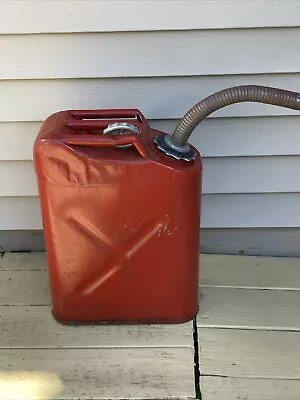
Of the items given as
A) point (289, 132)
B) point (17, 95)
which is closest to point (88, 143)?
point (17, 95)

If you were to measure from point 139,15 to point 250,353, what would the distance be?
3.23ft

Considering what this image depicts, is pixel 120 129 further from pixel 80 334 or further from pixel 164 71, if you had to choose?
pixel 80 334

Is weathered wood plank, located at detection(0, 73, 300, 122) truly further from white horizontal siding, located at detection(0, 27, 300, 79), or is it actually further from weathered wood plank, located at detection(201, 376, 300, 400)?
weathered wood plank, located at detection(201, 376, 300, 400)

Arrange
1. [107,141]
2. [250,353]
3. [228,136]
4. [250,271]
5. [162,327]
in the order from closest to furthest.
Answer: [107,141], [250,353], [162,327], [228,136], [250,271]

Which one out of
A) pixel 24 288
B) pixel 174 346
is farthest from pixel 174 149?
pixel 24 288

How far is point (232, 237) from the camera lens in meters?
2.26

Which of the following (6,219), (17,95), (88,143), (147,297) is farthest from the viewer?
(6,219)

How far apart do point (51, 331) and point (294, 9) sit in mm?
1138

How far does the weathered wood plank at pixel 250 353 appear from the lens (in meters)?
1.75

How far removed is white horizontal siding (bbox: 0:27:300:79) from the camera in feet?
6.31

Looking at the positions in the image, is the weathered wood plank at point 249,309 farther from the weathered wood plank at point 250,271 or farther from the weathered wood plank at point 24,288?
the weathered wood plank at point 24,288

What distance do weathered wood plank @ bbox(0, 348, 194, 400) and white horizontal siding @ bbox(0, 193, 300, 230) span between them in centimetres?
53

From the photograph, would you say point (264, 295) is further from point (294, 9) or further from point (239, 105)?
point (294, 9)

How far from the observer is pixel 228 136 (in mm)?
2064
